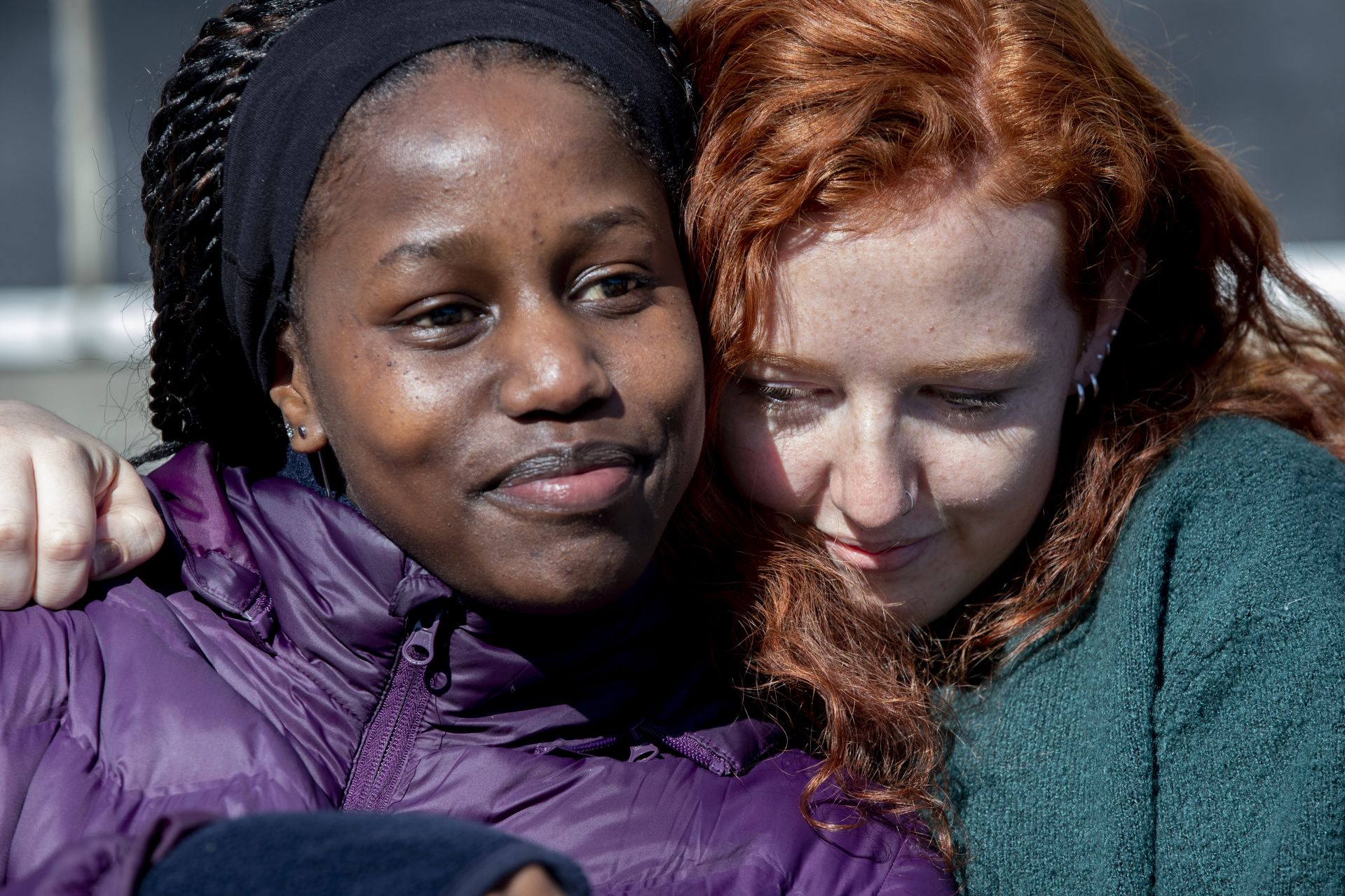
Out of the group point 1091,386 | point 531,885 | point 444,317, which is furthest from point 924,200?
point 531,885

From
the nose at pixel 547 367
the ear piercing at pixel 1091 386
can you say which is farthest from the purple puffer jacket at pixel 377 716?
the ear piercing at pixel 1091 386

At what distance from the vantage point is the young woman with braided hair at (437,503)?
1.48 m

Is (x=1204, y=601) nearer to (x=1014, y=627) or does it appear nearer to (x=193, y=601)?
(x=1014, y=627)

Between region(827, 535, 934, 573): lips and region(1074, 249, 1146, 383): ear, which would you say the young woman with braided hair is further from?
region(1074, 249, 1146, 383): ear

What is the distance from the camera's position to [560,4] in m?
1.64

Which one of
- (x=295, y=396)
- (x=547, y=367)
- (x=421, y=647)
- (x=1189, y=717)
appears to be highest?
(x=547, y=367)

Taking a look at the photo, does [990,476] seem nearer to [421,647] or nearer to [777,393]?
[777,393]

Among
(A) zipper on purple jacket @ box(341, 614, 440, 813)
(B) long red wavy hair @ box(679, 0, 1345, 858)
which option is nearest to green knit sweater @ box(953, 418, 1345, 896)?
(B) long red wavy hair @ box(679, 0, 1345, 858)

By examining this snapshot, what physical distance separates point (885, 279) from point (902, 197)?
108 mm

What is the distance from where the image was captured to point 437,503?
1521 mm

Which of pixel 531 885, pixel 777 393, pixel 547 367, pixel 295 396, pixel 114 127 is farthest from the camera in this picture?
pixel 114 127

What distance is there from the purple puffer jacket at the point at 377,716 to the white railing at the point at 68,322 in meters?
3.07

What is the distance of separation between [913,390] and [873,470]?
0.12 metres

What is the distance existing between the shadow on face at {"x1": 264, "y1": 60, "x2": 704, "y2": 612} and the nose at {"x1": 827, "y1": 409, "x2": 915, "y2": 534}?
1.01ft
